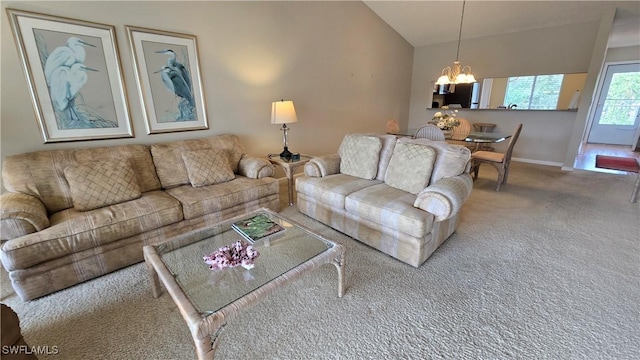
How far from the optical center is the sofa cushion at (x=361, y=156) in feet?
9.29

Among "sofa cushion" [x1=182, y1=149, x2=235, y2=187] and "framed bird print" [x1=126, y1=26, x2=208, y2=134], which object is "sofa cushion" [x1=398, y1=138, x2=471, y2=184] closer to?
"sofa cushion" [x1=182, y1=149, x2=235, y2=187]

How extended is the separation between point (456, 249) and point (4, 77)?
12.8ft

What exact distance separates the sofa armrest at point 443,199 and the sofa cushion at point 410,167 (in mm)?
242

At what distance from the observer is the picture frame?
215 centimetres

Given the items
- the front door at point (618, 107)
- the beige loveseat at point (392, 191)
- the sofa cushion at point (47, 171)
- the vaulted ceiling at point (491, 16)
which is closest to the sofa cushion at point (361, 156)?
the beige loveseat at point (392, 191)

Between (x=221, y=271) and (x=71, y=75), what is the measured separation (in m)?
2.28

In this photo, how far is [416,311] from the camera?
165 cm

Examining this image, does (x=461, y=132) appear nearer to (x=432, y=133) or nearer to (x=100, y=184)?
(x=432, y=133)

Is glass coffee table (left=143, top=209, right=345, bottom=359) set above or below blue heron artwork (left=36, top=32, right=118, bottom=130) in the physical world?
below

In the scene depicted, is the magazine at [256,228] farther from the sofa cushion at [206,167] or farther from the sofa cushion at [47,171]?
the sofa cushion at [47,171]

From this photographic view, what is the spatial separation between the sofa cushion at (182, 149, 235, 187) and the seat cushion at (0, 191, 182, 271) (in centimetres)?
37

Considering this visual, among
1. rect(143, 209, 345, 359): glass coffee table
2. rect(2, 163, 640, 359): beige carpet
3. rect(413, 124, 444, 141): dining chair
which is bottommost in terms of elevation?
rect(2, 163, 640, 359): beige carpet

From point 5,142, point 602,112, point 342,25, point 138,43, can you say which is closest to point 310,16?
point 342,25

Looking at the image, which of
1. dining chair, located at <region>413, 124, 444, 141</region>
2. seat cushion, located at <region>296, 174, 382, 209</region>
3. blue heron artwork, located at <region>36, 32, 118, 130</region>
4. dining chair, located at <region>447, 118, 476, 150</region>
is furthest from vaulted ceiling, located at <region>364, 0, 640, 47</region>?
blue heron artwork, located at <region>36, 32, 118, 130</region>
